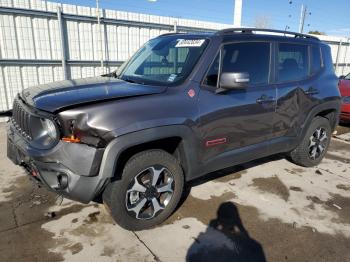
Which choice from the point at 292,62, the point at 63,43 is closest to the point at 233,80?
the point at 292,62

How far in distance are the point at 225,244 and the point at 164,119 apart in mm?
1342

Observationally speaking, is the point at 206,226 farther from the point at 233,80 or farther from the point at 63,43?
the point at 63,43

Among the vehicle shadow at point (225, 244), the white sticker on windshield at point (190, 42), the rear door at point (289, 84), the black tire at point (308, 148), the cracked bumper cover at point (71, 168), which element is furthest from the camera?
the black tire at point (308, 148)

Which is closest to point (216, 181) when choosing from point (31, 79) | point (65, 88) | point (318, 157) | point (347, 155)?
point (318, 157)

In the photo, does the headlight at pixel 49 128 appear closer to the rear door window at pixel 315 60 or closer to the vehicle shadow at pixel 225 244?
the vehicle shadow at pixel 225 244

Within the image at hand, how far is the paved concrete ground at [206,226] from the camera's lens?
2.76 meters

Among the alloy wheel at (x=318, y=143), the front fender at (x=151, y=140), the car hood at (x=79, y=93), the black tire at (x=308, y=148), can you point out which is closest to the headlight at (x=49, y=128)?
the car hood at (x=79, y=93)

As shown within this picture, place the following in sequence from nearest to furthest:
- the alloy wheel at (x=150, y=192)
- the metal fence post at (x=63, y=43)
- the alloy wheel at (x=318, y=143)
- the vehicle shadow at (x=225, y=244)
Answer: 1. the vehicle shadow at (x=225, y=244)
2. the alloy wheel at (x=150, y=192)
3. the alloy wheel at (x=318, y=143)
4. the metal fence post at (x=63, y=43)

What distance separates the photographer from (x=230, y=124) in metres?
3.35

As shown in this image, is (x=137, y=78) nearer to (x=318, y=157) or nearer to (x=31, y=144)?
(x=31, y=144)

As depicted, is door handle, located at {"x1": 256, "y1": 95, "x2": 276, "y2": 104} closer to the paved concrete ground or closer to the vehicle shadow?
the paved concrete ground

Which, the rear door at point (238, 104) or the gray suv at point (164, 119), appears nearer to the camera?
the gray suv at point (164, 119)

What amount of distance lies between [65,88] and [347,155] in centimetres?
523

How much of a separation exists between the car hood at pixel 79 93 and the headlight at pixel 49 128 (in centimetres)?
12
